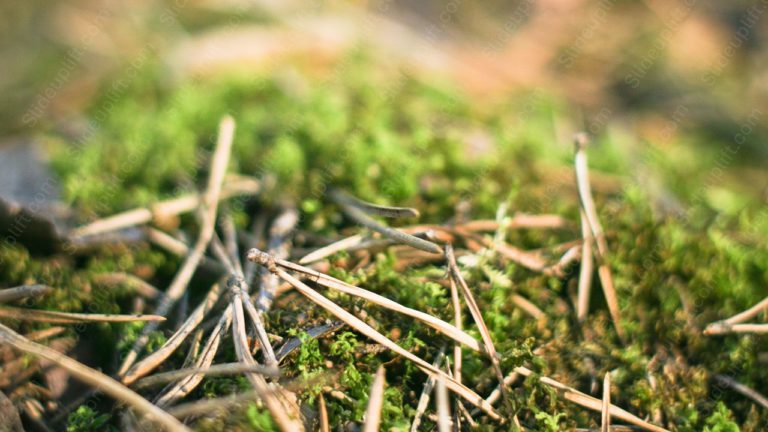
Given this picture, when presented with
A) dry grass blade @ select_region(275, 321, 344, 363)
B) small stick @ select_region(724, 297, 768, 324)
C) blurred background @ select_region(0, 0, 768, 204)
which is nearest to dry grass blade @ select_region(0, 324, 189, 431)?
dry grass blade @ select_region(275, 321, 344, 363)

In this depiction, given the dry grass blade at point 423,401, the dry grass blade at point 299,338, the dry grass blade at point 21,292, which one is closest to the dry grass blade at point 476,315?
the dry grass blade at point 423,401

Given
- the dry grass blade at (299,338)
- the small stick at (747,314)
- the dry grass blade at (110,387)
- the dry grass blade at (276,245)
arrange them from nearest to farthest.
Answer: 1. the dry grass blade at (110,387)
2. the dry grass blade at (299,338)
3. the dry grass blade at (276,245)
4. the small stick at (747,314)

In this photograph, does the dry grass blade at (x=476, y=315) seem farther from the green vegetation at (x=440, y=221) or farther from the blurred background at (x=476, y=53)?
the blurred background at (x=476, y=53)

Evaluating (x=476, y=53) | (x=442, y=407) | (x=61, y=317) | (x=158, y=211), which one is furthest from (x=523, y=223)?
(x=476, y=53)

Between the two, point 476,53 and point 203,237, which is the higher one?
point 476,53

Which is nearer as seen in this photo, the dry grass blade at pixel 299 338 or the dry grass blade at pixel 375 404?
the dry grass blade at pixel 375 404

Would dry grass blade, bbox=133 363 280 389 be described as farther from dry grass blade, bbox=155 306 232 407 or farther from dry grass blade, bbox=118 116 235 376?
dry grass blade, bbox=118 116 235 376

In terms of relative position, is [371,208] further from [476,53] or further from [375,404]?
[476,53]
